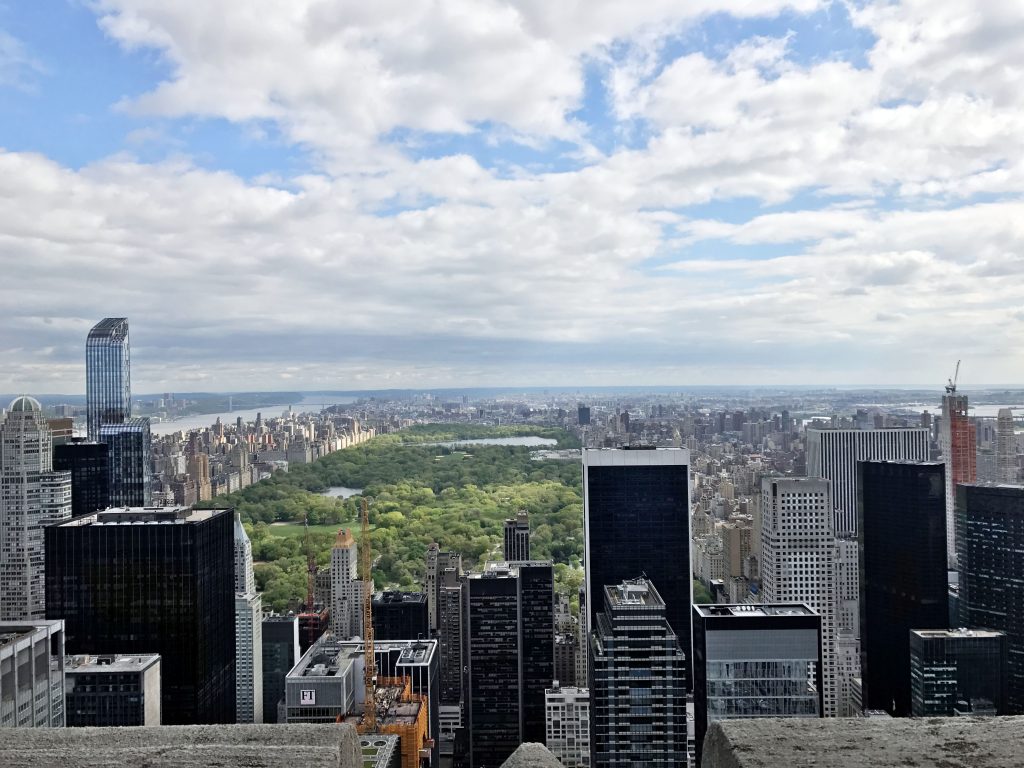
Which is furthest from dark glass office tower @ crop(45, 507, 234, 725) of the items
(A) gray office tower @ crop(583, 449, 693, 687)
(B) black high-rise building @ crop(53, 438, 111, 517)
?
(B) black high-rise building @ crop(53, 438, 111, 517)

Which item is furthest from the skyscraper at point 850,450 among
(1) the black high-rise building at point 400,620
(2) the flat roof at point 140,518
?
(2) the flat roof at point 140,518

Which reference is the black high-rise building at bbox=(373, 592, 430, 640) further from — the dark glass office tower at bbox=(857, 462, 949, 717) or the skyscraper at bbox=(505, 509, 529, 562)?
the dark glass office tower at bbox=(857, 462, 949, 717)

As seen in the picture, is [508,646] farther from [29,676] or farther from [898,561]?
[29,676]

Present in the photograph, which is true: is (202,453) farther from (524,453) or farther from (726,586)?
(726,586)

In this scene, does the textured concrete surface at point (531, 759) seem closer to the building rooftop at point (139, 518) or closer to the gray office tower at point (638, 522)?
the building rooftop at point (139, 518)

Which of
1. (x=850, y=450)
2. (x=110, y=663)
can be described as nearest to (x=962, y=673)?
(x=850, y=450)

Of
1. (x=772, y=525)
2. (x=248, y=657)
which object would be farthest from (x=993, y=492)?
(x=248, y=657)
